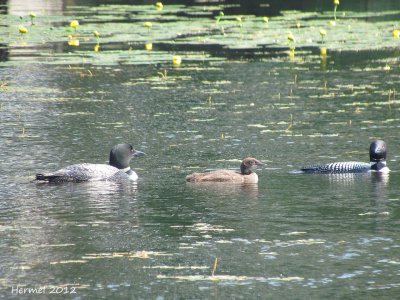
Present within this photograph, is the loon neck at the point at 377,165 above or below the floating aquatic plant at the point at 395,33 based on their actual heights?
below

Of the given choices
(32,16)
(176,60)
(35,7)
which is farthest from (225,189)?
(35,7)

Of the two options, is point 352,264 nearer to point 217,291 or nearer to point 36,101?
point 217,291

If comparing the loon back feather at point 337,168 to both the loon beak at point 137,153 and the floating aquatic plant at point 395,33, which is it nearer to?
the loon beak at point 137,153

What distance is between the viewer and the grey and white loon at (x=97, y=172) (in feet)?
46.3

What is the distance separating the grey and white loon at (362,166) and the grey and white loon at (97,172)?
2.18 m

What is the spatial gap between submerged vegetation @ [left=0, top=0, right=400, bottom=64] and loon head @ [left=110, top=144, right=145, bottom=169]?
31.8 ft

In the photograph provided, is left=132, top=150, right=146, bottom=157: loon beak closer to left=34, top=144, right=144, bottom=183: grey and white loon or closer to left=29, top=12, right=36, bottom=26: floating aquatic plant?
left=34, top=144, right=144, bottom=183: grey and white loon

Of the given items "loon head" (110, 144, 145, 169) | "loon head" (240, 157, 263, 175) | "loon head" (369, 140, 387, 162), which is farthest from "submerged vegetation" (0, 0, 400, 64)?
"loon head" (240, 157, 263, 175)

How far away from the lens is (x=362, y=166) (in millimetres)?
14812

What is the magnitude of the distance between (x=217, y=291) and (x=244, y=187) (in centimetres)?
470

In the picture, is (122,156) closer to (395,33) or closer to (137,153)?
(137,153)

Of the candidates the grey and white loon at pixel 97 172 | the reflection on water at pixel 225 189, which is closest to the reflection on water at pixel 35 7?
the grey and white loon at pixel 97 172

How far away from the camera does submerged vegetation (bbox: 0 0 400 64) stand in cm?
2619

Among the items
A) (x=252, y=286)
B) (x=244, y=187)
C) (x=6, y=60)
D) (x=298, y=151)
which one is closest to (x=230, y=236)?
(x=252, y=286)
